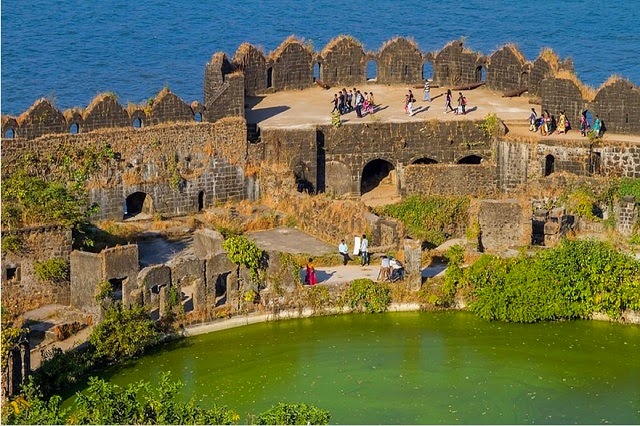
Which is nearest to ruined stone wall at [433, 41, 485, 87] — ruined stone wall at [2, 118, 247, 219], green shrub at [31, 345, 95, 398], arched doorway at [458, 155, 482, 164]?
arched doorway at [458, 155, 482, 164]

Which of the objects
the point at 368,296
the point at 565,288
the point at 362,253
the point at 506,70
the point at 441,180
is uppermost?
the point at 506,70

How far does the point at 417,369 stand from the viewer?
202 feet

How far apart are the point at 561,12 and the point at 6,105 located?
140 ft

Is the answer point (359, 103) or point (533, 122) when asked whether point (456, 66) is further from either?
point (533, 122)

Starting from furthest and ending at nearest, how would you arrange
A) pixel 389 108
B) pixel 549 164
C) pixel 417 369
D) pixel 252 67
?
1. pixel 252 67
2. pixel 389 108
3. pixel 549 164
4. pixel 417 369

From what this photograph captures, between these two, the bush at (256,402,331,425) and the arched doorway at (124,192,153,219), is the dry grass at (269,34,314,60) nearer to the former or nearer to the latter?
the arched doorway at (124,192,153,219)

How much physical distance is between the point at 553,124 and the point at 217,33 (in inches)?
1916

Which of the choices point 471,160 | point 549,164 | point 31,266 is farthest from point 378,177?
point 31,266

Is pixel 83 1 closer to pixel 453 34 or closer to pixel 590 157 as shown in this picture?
pixel 453 34

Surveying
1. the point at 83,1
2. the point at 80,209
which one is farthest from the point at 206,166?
the point at 83,1

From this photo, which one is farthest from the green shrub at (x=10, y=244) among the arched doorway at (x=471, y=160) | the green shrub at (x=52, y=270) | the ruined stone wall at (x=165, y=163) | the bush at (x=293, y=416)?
the arched doorway at (x=471, y=160)

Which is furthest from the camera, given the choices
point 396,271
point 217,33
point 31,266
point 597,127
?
point 217,33

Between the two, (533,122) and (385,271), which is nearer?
(385,271)

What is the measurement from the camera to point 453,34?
11944 cm
